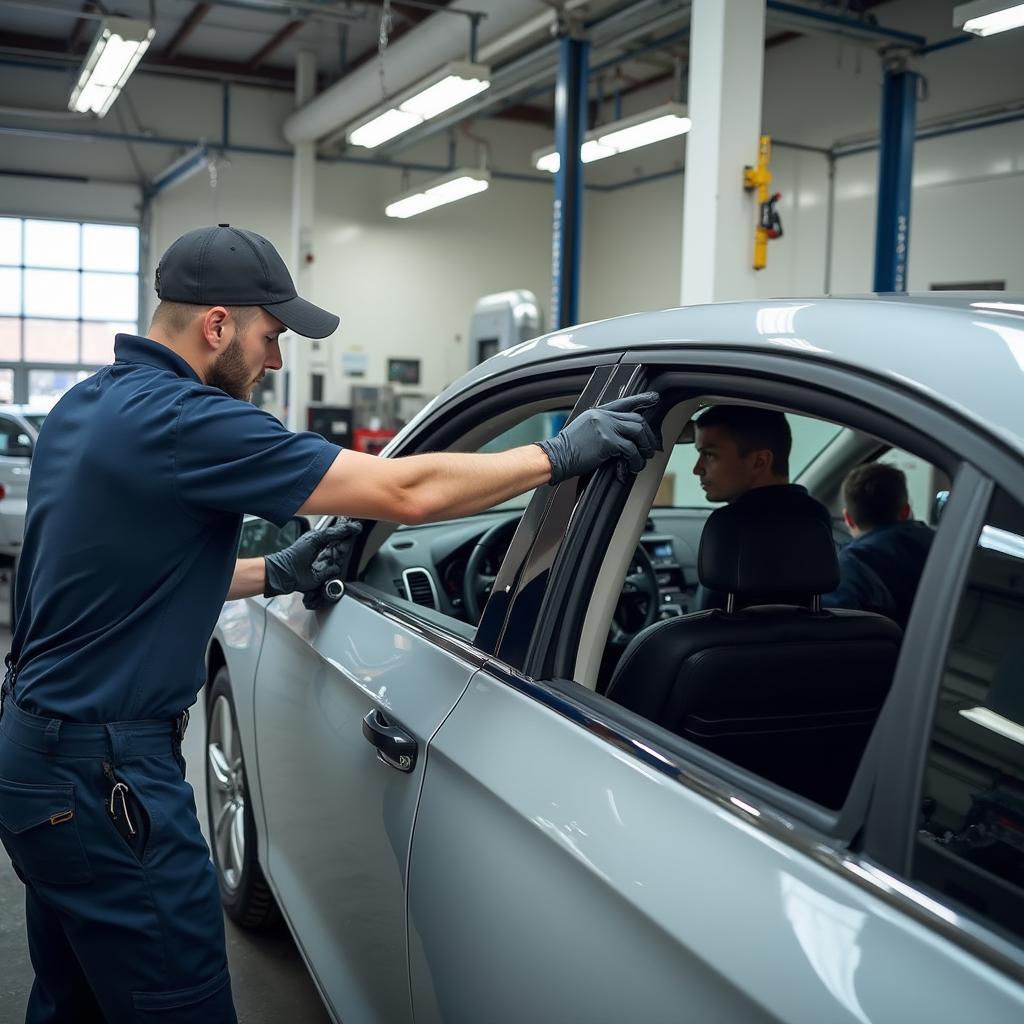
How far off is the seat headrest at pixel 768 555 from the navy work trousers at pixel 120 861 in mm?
933

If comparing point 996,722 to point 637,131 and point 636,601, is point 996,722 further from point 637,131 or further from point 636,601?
point 637,131

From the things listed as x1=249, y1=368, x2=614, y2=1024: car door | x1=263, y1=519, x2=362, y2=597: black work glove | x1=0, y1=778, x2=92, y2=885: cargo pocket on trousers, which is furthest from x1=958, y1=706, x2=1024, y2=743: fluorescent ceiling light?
x1=263, y1=519, x2=362, y2=597: black work glove

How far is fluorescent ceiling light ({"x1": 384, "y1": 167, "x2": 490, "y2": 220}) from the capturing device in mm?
12477

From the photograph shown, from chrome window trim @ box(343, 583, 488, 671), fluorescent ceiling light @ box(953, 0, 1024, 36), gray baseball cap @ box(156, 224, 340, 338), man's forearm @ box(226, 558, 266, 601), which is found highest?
fluorescent ceiling light @ box(953, 0, 1024, 36)

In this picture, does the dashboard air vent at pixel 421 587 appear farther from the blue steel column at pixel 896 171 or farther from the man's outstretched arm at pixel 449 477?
the blue steel column at pixel 896 171

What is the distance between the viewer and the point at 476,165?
1688 centimetres

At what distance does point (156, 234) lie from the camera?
1583 cm

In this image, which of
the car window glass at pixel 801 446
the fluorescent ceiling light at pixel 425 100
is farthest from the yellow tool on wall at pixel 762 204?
the car window glass at pixel 801 446

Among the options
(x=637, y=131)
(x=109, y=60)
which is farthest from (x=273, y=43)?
(x=637, y=131)

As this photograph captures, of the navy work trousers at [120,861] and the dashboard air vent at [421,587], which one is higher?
the dashboard air vent at [421,587]

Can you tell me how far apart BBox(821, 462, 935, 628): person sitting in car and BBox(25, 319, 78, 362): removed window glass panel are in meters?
15.0

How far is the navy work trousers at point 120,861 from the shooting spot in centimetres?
167

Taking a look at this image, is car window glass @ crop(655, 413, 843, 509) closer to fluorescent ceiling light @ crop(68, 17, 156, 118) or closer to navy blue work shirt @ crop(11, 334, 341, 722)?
navy blue work shirt @ crop(11, 334, 341, 722)

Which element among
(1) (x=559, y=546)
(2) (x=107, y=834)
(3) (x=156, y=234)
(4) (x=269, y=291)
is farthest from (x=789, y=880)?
(3) (x=156, y=234)
